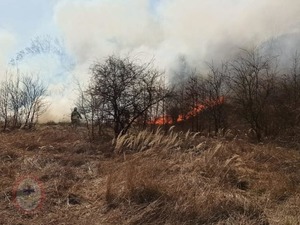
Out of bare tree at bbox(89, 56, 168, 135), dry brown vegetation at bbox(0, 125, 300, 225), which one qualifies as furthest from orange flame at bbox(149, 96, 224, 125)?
dry brown vegetation at bbox(0, 125, 300, 225)

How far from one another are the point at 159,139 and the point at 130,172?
2736 millimetres

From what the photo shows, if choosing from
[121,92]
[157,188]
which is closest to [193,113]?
[121,92]

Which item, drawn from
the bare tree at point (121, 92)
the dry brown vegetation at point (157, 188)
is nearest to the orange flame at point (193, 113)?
the bare tree at point (121, 92)

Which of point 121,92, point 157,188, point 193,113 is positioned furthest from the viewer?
point 193,113

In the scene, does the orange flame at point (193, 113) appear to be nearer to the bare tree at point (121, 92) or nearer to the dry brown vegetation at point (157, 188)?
the bare tree at point (121, 92)

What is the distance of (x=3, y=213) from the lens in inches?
202

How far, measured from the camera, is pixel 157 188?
557 centimetres

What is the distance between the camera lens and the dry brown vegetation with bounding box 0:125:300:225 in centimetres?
499

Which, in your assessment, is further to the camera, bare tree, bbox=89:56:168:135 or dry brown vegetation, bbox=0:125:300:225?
bare tree, bbox=89:56:168:135

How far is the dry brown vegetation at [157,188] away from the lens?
4.99m

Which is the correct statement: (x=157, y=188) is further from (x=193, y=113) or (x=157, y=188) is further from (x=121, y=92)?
(x=193, y=113)

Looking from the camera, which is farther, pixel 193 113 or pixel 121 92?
pixel 193 113

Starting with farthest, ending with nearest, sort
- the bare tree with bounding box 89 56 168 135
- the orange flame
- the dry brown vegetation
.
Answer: the orange flame
the bare tree with bounding box 89 56 168 135
the dry brown vegetation

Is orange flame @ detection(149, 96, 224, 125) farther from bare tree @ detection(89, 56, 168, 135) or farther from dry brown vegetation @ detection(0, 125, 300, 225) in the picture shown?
dry brown vegetation @ detection(0, 125, 300, 225)
